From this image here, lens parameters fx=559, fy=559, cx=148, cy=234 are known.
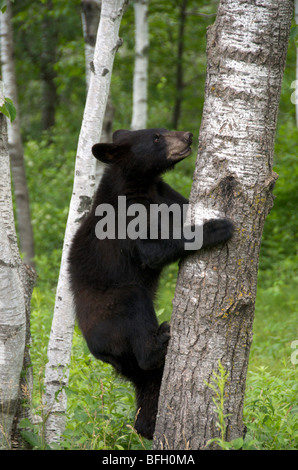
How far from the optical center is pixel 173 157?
412 centimetres

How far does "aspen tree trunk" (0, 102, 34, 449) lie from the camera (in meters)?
3.44

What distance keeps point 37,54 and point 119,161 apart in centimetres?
1384

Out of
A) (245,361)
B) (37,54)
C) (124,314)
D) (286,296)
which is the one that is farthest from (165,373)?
(37,54)

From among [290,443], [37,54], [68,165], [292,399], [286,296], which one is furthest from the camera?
[37,54]

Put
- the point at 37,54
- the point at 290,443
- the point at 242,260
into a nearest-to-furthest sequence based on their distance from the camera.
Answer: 1. the point at 242,260
2. the point at 290,443
3. the point at 37,54

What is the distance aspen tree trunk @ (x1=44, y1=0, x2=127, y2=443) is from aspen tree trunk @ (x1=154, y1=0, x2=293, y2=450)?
4.38 ft

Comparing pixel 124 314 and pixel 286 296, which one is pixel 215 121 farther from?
pixel 286 296

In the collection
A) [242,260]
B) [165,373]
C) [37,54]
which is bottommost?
[165,373]

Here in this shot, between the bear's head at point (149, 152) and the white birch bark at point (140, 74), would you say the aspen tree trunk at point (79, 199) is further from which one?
the white birch bark at point (140, 74)

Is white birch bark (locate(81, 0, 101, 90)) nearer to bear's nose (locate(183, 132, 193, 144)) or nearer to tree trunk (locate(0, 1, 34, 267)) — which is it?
tree trunk (locate(0, 1, 34, 267))

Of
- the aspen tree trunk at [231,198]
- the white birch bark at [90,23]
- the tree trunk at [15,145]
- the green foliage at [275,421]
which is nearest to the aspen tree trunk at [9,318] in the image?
the aspen tree trunk at [231,198]

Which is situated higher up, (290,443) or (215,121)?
(215,121)

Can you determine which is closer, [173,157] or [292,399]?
[292,399]

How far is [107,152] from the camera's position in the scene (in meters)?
4.08
